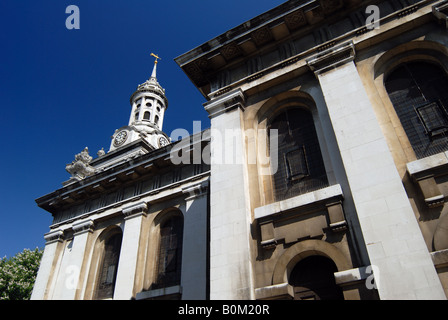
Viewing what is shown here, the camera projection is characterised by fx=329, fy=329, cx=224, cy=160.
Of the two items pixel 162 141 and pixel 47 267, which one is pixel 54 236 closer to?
pixel 47 267

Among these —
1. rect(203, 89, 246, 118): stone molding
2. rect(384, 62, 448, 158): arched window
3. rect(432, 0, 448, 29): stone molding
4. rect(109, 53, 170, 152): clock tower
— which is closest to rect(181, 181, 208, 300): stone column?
rect(203, 89, 246, 118): stone molding

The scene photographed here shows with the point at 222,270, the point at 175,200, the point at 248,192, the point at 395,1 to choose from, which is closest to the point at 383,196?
the point at 248,192

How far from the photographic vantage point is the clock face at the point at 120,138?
124 ft

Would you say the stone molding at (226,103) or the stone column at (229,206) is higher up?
the stone molding at (226,103)

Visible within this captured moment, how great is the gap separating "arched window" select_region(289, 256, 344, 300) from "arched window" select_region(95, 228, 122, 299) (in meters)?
10.7

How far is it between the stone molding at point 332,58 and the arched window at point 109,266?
13.3m

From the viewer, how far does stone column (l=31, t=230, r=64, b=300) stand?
18125mm

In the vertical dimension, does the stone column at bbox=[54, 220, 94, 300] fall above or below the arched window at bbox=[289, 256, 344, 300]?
above

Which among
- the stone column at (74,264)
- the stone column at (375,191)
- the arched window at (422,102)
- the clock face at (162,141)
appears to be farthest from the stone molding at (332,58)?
the clock face at (162,141)

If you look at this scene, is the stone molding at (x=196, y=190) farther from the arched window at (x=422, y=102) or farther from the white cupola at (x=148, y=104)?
the white cupola at (x=148, y=104)

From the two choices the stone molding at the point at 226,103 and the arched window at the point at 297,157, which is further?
the stone molding at the point at 226,103

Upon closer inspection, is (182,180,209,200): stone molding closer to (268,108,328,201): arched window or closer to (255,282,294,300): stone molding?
(268,108,328,201): arched window
